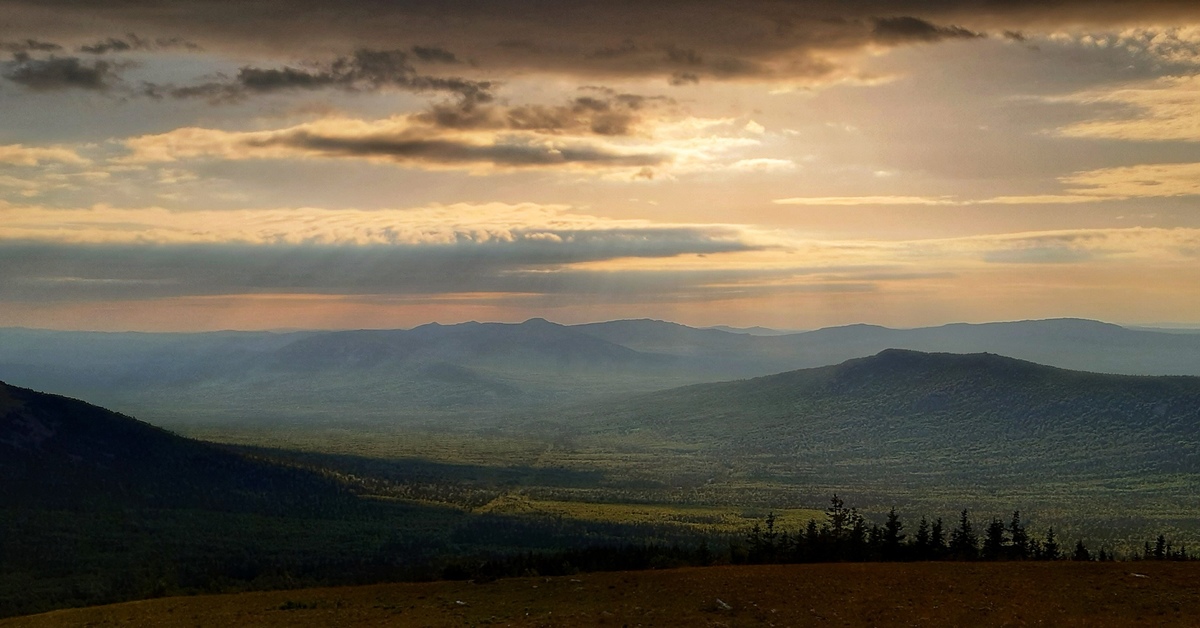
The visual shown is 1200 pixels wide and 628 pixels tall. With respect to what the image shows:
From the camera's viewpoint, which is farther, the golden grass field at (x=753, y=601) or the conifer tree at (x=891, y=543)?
the conifer tree at (x=891, y=543)

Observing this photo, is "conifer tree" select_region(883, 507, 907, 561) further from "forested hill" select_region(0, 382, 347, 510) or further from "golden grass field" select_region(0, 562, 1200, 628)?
"forested hill" select_region(0, 382, 347, 510)

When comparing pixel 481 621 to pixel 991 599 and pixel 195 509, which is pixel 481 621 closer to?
pixel 991 599

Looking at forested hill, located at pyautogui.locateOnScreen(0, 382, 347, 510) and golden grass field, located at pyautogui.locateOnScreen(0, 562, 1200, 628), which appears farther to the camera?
forested hill, located at pyautogui.locateOnScreen(0, 382, 347, 510)

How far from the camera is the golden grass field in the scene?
32.6 m

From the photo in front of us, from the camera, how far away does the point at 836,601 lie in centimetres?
3475

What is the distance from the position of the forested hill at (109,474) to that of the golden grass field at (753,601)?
14613 cm

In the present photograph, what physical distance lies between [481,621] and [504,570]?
53.1ft

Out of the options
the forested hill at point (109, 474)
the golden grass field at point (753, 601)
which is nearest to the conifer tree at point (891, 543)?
the golden grass field at point (753, 601)

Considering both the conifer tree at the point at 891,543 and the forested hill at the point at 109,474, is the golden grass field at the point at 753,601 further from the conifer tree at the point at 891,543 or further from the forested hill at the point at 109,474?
the forested hill at the point at 109,474

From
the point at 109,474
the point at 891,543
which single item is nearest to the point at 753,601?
the point at 891,543

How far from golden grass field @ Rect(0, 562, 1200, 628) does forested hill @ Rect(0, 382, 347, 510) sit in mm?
146131

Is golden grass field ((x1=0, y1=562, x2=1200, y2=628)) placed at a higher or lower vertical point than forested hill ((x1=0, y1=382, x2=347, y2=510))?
higher

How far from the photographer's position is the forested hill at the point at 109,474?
17125 cm

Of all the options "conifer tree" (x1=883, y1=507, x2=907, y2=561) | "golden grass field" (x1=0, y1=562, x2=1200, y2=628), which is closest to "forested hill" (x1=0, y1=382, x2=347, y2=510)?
"golden grass field" (x1=0, y1=562, x2=1200, y2=628)
